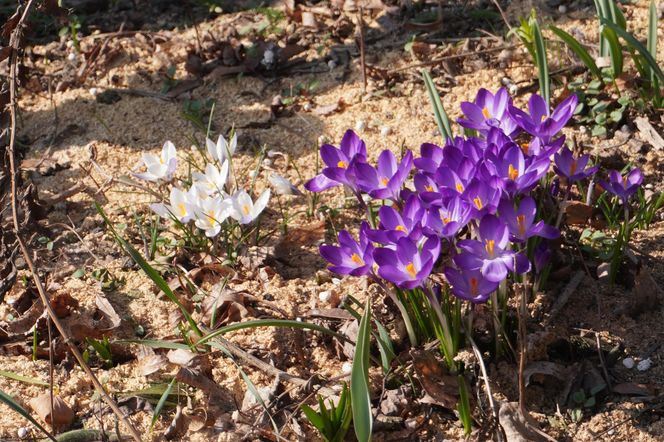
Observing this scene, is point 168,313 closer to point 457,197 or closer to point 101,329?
point 101,329

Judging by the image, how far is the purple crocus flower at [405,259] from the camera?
7.07 feet

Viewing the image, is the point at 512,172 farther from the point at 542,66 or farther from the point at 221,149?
the point at 221,149

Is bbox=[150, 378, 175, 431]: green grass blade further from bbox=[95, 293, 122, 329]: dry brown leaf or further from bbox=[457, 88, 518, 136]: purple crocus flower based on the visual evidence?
bbox=[457, 88, 518, 136]: purple crocus flower

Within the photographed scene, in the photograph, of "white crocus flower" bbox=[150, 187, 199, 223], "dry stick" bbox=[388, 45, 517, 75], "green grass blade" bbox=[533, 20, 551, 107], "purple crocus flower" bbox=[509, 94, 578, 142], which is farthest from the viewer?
"dry stick" bbox=[388, 45, 517, 75]

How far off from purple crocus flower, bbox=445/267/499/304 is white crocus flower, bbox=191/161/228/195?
A: 1088 mm

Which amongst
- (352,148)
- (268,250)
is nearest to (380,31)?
(268,250)

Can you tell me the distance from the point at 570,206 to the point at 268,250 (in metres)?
1.07

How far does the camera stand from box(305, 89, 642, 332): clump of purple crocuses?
2.18 meters

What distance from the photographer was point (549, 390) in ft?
8.25

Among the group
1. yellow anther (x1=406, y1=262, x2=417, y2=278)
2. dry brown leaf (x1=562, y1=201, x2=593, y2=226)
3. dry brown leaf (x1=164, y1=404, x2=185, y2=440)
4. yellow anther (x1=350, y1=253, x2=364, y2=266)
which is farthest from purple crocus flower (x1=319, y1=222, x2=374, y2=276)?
dry brown leaf (x1=562, y1=201, x2=593, y2=226)

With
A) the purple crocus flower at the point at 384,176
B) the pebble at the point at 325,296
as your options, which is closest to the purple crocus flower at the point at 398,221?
the purple crocus flower at the point at 384,176

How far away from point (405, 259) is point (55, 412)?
1.15 meters

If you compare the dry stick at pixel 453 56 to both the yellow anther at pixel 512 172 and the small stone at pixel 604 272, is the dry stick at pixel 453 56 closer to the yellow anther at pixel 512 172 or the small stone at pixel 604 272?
the small stone at pixel 604 272

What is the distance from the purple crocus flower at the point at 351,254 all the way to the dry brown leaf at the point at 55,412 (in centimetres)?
92
